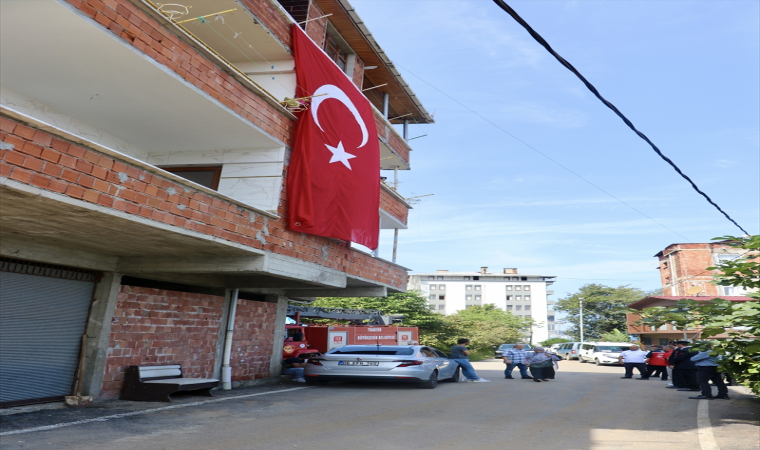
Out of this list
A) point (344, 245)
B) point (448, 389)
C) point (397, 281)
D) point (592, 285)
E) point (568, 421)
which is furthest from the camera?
point (592, 285)

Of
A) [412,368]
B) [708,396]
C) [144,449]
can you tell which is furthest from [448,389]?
[144,449]

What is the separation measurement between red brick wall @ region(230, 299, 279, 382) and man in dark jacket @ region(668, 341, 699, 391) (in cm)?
1099

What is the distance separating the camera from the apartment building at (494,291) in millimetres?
99688

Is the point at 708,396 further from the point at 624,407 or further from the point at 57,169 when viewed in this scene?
A: the point at 57,169

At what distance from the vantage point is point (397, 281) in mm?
15477


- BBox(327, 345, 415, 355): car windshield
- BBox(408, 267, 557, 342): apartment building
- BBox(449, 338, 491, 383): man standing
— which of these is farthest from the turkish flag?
BBox(408, 267, 557, 342): apartment building

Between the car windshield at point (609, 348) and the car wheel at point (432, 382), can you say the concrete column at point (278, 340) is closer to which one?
the car wheel at point (432, 382)

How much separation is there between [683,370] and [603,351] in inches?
724

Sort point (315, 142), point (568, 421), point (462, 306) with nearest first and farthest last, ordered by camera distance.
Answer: point (568, 421) < point (315, 142) < point (462, 306)

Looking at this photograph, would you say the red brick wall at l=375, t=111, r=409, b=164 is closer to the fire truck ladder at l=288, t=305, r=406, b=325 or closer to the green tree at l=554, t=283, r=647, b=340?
the fire truck ladder at l=288, t=305, r=406, b=325

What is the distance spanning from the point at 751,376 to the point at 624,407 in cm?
235

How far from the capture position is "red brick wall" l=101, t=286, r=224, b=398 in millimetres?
9647

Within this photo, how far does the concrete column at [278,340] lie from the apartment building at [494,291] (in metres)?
83.8

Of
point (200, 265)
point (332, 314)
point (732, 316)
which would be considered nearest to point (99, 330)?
point (200, 265)
